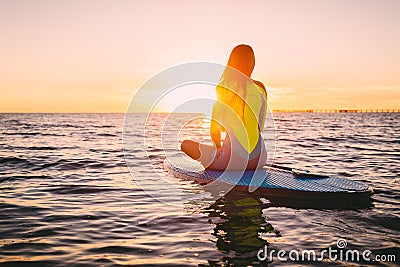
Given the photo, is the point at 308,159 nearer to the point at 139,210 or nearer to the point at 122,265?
the point at 139,210

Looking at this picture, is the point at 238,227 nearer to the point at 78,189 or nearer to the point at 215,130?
the point at 215,130

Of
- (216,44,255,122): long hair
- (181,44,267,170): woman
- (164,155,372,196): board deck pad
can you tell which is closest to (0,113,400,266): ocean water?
(164,155,372,196): board deck pad

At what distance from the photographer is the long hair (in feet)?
22.4

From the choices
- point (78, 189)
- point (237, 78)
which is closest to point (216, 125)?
point (237, 78)

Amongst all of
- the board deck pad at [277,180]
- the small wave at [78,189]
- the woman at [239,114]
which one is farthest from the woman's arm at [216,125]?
the small wave at [78,189]

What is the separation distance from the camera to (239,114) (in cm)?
712

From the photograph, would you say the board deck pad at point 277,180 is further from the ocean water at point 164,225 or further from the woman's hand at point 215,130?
the woman's hand at point 215,130

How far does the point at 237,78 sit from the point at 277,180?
2113 mm

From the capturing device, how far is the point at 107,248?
463 cm

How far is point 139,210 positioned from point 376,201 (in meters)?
4.36

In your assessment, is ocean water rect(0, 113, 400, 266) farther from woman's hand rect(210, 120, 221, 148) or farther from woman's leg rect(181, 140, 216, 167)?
woman's hand rect(210, 120, 221, 148)

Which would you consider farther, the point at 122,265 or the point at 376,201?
the point at 376,201

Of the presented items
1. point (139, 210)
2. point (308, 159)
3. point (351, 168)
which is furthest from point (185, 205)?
point (308, 159)

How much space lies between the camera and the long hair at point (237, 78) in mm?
6832
